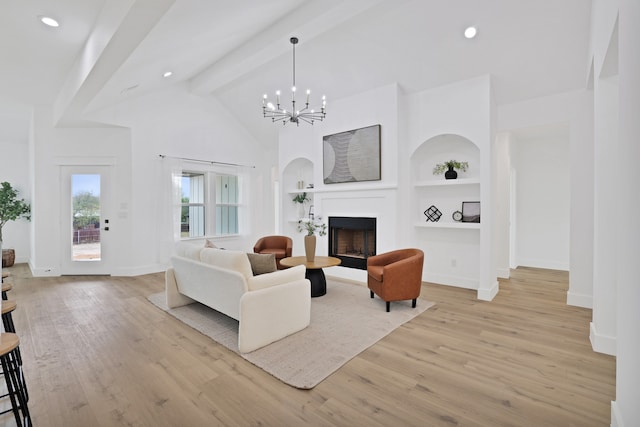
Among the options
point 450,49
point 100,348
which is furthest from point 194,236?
point 450,49

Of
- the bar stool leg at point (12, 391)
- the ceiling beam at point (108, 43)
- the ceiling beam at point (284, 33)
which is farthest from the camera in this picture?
the ceiling beam at point (284, 33)

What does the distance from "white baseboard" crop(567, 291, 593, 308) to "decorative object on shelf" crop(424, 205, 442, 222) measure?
1991 millimetres

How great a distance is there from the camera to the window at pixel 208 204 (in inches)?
264

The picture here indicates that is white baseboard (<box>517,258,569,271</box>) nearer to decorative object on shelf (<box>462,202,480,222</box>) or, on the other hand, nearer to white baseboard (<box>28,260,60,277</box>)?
decorative object on shelf (<box>462,202,480,222</box>)

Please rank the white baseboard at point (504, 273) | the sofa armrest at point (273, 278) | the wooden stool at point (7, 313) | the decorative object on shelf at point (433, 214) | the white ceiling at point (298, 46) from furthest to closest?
1. the white baseboard at point (504, 273)
2. the decorative object on shelf at point (433, 214)
3. the white ceiling at point (298, 46)
4. the sofa armrest at point (273, 278)
5. the wooden stool at point (7, 313)

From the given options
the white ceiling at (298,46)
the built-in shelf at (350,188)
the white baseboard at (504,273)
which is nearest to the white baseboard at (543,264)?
the white baseboard at (504,273)

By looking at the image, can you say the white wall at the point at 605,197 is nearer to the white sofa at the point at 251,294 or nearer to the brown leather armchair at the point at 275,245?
the white sofa at the point at 251,294

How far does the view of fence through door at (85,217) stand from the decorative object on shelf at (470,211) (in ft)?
21.6

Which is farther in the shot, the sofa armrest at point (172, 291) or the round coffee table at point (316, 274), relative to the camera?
the round coffee table at point (316, 274)

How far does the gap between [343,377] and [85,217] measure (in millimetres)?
6015

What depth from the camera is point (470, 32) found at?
3.86 meters

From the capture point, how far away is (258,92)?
20.8ft

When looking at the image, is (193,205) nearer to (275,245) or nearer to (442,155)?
(275,245)

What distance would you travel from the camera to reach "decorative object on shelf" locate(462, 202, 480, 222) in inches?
190
